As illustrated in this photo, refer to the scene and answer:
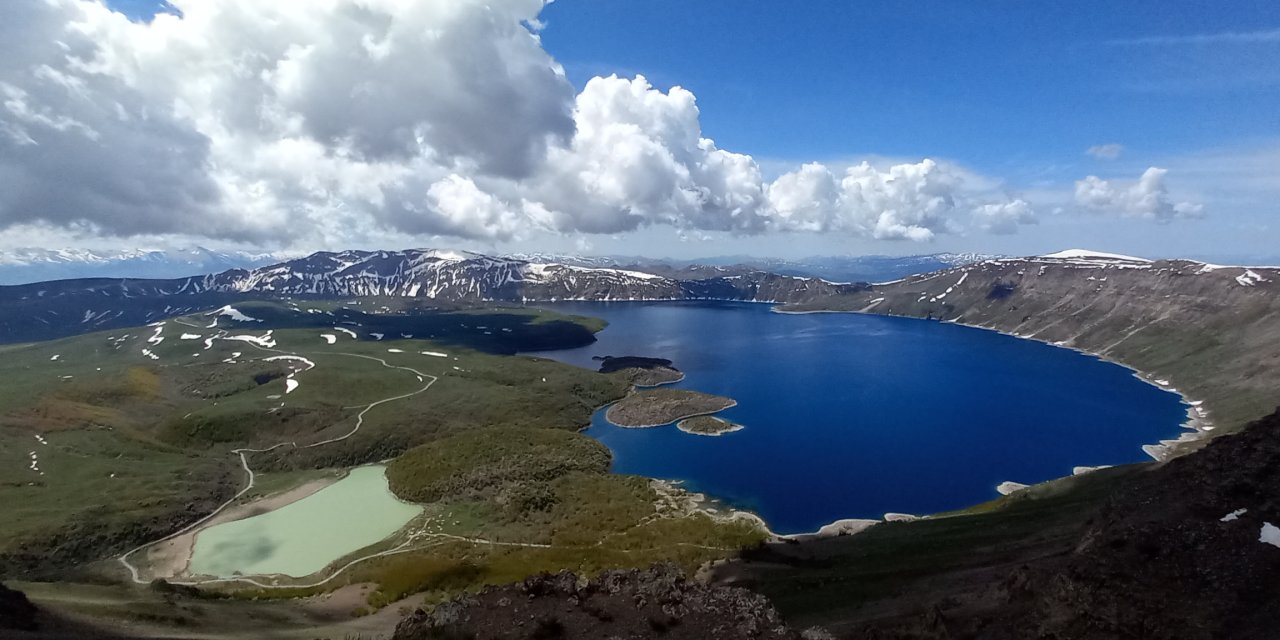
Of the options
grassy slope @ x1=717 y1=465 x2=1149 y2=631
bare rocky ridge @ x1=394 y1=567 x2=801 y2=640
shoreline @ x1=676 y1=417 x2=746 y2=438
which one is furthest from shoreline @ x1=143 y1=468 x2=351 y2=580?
shoreline @ x1=676 y1=417 x2=746 y2=438

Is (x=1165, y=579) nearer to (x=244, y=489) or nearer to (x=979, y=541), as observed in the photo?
(x=979, y=541)

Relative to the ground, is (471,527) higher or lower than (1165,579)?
lower

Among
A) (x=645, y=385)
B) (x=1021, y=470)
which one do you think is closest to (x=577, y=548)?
(x=1021, y=470)

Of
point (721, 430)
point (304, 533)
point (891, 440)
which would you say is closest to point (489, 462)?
point (304, 533)

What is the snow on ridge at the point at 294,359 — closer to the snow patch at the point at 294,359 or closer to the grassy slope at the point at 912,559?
the snow patch at the point at 294,359

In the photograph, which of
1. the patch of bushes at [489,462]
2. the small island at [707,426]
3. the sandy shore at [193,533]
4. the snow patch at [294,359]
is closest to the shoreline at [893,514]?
the small island at [707,426]

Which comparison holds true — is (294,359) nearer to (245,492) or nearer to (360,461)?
(360,461)
